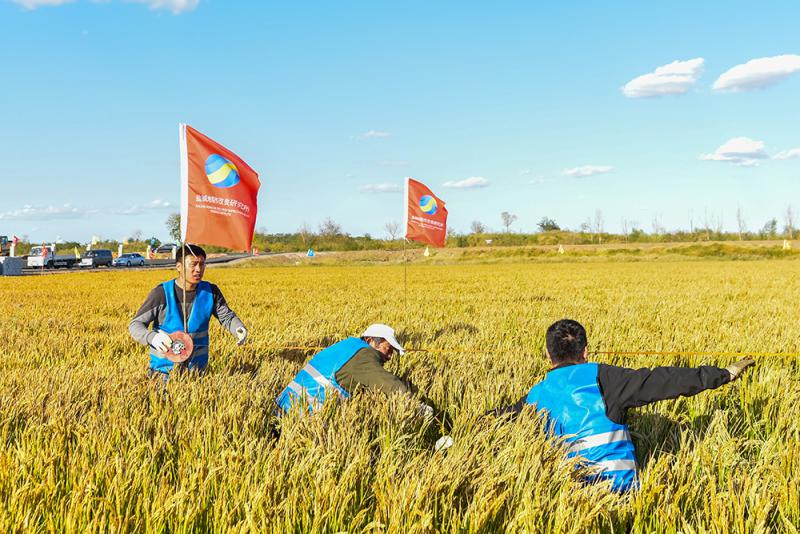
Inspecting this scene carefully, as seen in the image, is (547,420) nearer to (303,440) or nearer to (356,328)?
(303,440)

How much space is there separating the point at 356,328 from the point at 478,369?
175 inches

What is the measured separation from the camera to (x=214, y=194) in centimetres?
587

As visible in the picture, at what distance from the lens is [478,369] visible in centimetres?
565

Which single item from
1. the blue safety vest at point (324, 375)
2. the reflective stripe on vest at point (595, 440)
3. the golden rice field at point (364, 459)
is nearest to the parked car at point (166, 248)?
the golden rice field at point (364, 459)

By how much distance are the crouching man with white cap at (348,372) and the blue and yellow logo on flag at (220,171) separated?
2.55 metres

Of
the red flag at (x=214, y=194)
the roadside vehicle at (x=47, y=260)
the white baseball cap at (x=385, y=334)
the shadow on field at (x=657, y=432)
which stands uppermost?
the red flag at (x=214, y=194)

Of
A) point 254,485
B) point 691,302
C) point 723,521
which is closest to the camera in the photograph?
point 723,521

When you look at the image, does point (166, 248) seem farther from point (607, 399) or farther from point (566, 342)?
point (607, 399)

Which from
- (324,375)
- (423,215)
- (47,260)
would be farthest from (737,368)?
(47,260)

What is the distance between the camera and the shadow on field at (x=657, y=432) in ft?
12.2

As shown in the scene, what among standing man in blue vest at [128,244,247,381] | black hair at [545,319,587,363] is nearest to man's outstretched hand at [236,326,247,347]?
standing man in blue vest at [128,244,247,381]

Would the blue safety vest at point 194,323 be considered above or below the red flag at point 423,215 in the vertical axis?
below

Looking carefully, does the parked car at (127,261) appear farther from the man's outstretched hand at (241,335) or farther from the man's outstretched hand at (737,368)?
the man's outstretched hand at (737,368)

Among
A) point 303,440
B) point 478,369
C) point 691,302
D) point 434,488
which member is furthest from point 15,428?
point 691,302
